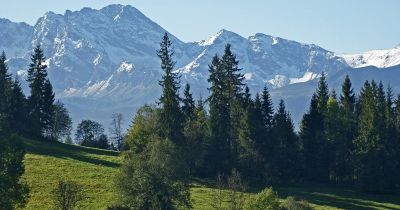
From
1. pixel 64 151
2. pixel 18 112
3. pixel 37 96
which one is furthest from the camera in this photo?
pixel 37 96

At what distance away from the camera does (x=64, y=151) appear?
10131 cm

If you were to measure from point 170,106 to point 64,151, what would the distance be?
2006cm

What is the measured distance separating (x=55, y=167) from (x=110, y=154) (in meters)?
25.7

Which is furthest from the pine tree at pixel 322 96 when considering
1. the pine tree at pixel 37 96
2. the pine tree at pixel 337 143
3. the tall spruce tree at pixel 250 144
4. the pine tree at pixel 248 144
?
the pine tree at pixel 37 96

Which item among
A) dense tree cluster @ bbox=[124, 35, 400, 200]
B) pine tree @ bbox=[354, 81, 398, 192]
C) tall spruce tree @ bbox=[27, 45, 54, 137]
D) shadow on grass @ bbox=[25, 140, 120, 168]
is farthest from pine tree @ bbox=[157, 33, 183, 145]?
tall spruce tree @ bbox=[27, 45, 54, 137]

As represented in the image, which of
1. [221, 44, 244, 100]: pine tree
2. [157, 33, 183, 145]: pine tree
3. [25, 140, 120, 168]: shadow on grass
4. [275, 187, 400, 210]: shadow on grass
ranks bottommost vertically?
[275, 187, 400, 210]: shadow on grass

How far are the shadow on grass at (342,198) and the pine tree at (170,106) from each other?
55.8ft

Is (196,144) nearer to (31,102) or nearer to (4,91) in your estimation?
(31,102)

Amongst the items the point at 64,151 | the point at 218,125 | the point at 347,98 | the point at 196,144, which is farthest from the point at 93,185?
the point at 347,98

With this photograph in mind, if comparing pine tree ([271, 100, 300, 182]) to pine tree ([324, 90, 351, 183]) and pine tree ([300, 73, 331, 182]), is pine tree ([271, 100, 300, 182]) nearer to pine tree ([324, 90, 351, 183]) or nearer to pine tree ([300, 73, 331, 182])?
pine tree ([300, 73, 331, 182])

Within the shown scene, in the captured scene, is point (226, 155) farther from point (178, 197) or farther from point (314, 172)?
point (178, 197)

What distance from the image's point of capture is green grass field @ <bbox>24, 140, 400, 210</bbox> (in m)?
72.1

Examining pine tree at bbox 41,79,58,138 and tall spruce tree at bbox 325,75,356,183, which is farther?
pine tree at bbox 41,79,58,138

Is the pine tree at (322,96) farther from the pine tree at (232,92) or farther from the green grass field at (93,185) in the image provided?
the green grass field at (93,185)
